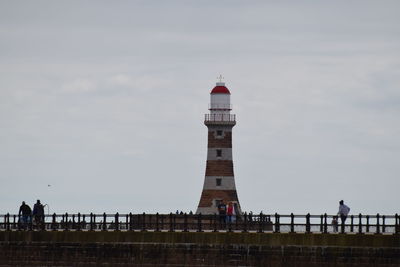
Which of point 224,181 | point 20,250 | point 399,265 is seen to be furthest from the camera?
point 224,181

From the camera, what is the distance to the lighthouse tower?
96875 mm

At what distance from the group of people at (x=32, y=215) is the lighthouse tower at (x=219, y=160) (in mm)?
28075

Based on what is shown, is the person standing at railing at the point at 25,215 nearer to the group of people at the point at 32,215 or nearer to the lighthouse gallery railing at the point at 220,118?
the group of people at the point at 32,215

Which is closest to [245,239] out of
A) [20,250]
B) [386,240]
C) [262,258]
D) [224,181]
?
[262,258]

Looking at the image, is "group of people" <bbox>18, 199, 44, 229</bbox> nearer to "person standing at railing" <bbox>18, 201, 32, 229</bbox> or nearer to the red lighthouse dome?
"person standing at railing" <bbox>18, 201, 32, 229</bbox>

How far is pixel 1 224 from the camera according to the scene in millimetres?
68562

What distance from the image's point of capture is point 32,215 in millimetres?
66938

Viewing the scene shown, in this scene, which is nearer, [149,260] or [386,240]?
[386,240]

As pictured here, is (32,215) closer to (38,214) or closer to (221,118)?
(38,214)

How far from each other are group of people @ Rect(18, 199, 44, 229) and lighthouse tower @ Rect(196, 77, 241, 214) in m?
28.1

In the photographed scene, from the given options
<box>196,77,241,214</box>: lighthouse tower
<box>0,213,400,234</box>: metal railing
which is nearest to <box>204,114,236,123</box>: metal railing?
<box>196,77,241,214</box>: lighthouse tower

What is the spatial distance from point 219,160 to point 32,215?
31477mm

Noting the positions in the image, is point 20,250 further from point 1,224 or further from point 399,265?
point 399,265

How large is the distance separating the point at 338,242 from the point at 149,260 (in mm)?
7865
